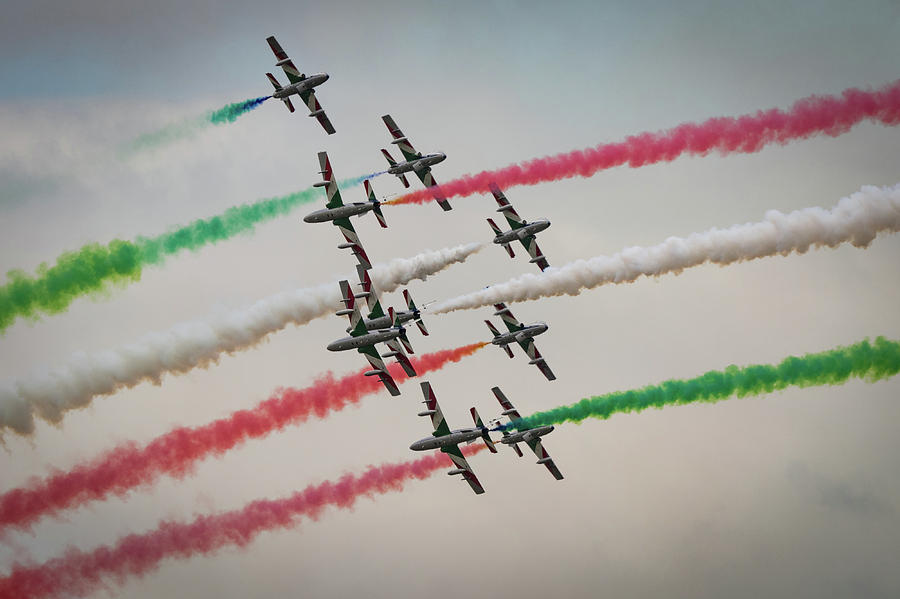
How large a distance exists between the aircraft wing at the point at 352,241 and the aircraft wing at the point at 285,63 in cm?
848

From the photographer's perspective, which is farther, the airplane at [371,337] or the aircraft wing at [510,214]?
the aircraft wing at [510,214]

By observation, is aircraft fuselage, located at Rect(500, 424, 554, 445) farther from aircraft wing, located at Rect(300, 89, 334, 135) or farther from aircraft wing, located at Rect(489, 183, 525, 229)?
aircraft wing, located at Rect(300, 89, 334, 135)

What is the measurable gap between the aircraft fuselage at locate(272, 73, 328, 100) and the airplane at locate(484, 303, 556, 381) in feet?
53.6

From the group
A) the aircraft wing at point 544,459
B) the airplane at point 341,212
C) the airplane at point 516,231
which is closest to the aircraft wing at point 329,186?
the airplane at point 341,212

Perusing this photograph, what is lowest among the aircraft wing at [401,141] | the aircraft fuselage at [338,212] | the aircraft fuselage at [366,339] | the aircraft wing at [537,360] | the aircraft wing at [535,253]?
the aircraft wing at [537,360]

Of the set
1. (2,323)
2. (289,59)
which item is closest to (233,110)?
(289,59)

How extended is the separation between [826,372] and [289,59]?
3676 cm

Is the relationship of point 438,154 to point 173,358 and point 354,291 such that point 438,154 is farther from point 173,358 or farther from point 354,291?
point 173,358

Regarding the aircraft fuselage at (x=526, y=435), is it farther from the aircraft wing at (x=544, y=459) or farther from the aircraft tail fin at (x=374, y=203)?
the aircraft tail fin at (x=374, y=203)

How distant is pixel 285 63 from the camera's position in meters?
97.4

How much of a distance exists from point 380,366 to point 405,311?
3335 millimetres

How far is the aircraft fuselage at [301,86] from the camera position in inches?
3809

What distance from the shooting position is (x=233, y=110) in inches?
3952

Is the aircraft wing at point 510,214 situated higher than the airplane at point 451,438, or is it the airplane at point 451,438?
the aircraft wing at point 510,214
